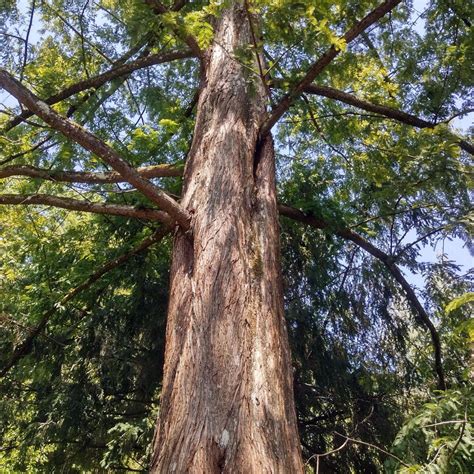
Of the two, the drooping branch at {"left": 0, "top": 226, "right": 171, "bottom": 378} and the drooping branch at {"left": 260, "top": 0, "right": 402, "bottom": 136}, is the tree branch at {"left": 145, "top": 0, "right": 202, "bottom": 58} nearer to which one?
the drooping branch at {"left": 260, "top": 0, "right": 402, "bottom": 136}

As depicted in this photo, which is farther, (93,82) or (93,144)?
(93,82)

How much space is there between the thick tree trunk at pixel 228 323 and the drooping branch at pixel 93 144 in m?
0.23

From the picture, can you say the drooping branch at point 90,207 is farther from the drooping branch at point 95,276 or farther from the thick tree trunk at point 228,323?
the drooping branch at point 95,276

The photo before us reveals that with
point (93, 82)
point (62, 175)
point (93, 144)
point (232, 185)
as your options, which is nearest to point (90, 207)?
point (62, 175)

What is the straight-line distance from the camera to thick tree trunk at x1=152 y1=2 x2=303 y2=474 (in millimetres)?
1778

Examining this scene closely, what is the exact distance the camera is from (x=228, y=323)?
2143 mm

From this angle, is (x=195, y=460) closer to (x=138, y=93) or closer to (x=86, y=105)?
(x=86, y=105)

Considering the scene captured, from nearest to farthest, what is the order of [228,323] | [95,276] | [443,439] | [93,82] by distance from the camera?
1. [228,323]
2. [443,439]
3. [95,276]
4. [93,82]

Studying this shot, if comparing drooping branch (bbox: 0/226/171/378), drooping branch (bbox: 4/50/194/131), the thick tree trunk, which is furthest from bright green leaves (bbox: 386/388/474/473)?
drooping branch (bbox: 4/50/194/131)

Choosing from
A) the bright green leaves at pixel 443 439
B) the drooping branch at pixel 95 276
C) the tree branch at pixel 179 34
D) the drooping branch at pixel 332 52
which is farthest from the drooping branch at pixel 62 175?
the bright green leaves at pixel 443 439

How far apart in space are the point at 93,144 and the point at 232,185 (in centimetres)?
86

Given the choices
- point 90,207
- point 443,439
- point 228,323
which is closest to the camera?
point 228,323

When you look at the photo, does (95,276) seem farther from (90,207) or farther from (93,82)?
(93,82)

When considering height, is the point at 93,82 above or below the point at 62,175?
above
